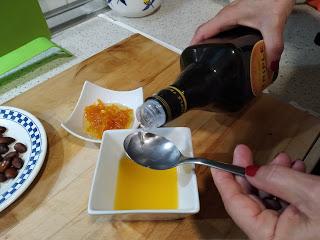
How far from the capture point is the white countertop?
735 mm

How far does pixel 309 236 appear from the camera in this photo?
0.34m

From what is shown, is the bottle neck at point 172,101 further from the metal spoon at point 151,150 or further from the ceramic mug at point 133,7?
the ceramic mug at point 133,7

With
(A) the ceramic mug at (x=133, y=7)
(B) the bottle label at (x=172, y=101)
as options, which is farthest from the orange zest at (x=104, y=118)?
(A) the ceramic mug at (x=133, y=7)

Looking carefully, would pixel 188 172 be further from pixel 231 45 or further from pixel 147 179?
pixel 231 45

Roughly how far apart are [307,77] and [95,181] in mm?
562

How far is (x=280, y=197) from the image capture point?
38 cm

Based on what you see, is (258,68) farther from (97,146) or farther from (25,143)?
(25,143)

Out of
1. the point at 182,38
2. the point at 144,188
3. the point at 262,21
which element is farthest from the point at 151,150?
the point at 182,38

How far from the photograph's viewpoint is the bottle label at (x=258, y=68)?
532mm

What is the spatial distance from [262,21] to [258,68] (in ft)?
0.31

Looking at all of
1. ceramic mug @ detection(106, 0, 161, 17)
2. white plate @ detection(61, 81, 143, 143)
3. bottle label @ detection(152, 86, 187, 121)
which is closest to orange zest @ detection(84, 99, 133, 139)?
white plate @ detection(61, 81, 143, 143)

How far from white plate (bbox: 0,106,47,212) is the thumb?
1.14 feet

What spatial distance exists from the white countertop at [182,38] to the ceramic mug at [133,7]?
23 millimetres

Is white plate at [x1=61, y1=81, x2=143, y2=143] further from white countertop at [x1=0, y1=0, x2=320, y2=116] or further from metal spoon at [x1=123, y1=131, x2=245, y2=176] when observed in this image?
white countertop at [x1=0, y1=0, x2=320, y2=116]
